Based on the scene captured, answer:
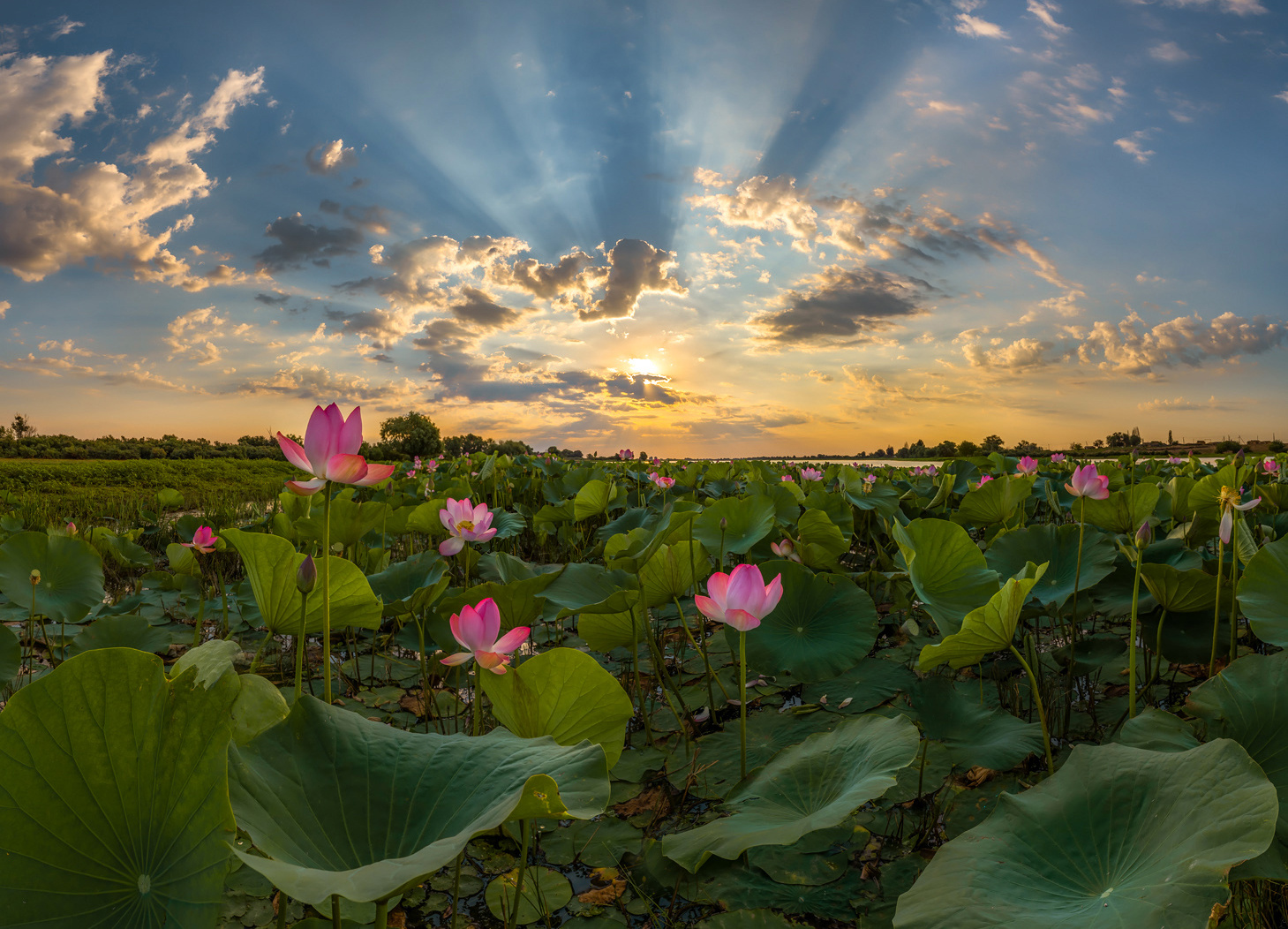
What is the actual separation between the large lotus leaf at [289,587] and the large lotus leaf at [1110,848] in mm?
1316

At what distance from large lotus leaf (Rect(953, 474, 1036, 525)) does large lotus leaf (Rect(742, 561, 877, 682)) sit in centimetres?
130

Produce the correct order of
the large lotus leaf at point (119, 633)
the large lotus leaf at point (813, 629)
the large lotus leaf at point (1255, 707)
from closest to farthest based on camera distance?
the large lotus leaf at point (1255, 707) → the large lotus leaf at point (813, 629) → the large lotus leaf at point (119, 633)

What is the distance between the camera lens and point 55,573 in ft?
9.45

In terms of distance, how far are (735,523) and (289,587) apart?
76.6 inches

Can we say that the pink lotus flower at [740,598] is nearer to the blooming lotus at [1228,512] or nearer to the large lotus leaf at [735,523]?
the blooming lotus at [1228,512]

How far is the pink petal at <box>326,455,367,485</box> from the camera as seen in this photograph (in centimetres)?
117

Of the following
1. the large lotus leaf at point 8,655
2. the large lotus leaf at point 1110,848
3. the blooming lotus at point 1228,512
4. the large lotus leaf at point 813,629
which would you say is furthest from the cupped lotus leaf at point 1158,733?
the large lotus leaf at point 8,655

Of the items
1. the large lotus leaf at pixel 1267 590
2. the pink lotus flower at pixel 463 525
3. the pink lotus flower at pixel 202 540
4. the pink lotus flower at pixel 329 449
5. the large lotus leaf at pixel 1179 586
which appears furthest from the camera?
the pink lotus flower at pixel 202 540

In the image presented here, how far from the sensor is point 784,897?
1434 mm

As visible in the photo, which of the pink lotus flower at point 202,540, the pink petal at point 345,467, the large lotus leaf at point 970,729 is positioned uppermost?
the pink petal at point 345,467

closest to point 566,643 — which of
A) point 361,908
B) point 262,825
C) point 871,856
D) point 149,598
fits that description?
point 871,856

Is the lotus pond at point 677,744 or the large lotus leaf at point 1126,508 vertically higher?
the large lotus leaf at point 1126,508

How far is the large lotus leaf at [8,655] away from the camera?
191cm

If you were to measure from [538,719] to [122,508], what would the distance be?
8.86 m
